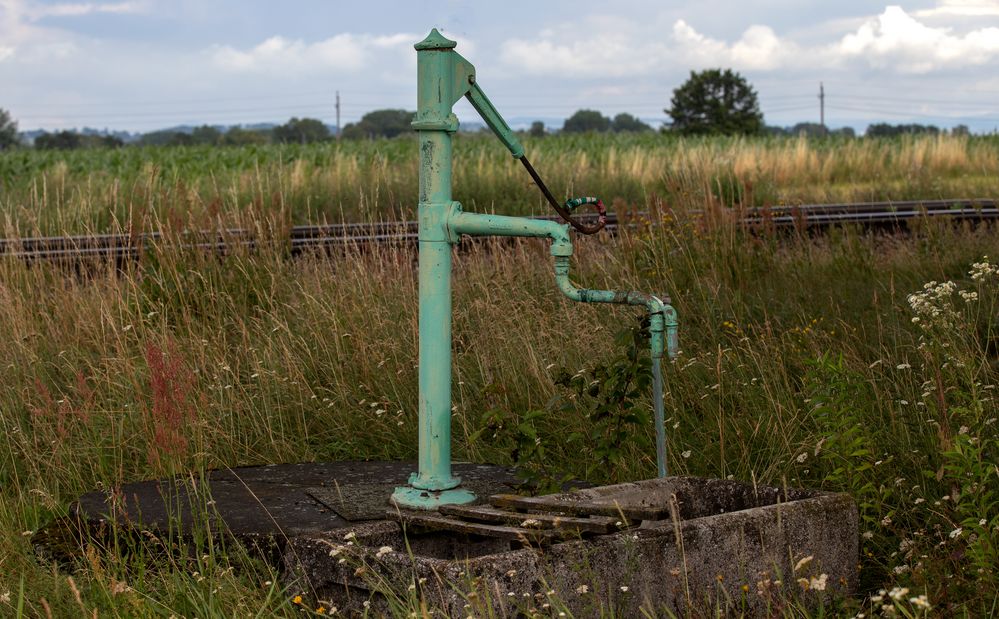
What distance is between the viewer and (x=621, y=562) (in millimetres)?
2941

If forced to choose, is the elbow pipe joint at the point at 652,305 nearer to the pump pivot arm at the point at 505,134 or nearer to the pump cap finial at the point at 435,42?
the pump pivot arm at the point at 505,134

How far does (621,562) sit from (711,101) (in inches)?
2085

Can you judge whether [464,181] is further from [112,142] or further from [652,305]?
[112,142]

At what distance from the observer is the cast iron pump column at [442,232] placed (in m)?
3.46

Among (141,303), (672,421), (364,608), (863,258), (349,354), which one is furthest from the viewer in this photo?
(863,258)

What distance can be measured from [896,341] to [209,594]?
359 centimetres

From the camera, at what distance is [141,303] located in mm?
6816

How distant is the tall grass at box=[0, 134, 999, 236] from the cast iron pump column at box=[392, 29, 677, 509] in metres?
3.75

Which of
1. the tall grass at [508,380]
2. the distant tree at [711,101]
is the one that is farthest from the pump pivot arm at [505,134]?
the distant tree at [711,101]

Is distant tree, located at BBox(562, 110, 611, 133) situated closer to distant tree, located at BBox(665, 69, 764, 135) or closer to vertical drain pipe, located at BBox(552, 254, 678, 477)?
distant tree, located at BBox(665, 69, 764, 135)

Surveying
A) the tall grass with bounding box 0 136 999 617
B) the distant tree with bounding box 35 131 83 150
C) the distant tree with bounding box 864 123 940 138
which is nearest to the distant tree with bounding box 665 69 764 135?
the distant tree with bounding box 864 123 940 138

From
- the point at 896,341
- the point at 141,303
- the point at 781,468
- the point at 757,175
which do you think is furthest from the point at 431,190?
the point at 757,175

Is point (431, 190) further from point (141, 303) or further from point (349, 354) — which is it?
point (141, 303)

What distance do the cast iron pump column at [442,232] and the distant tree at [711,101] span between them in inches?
1983
